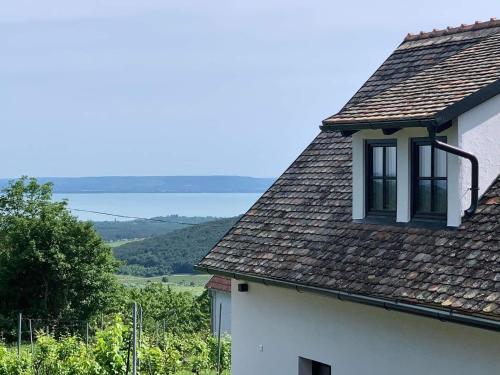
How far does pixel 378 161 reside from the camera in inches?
Answer: 499

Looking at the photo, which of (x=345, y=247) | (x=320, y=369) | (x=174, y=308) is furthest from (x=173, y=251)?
(x=345, y=247)

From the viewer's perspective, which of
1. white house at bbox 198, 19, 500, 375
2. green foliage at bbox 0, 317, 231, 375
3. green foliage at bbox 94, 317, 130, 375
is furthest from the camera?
green foliage at bbox 0, 317, 231, 375

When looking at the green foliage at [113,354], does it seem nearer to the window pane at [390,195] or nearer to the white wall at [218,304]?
the window pane at [390,195]

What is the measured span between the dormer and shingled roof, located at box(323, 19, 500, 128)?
0.06 feet

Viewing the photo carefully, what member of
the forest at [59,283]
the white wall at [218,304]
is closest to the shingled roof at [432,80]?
the forest at [59,283]

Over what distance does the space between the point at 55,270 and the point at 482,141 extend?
1323 inches

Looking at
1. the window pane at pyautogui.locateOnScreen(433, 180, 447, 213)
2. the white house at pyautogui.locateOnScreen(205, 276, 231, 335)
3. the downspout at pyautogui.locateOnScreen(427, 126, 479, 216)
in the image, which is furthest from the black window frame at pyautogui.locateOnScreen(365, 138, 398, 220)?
the white house at pyautogui.locateOnScreen(205, 276, 231, 335)

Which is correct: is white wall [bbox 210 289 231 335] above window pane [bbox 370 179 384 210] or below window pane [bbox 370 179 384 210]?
below

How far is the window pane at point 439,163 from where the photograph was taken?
11398 millimetres

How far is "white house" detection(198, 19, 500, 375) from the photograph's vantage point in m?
10.4

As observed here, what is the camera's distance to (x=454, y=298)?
9852mm

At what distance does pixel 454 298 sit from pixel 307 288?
272 cm

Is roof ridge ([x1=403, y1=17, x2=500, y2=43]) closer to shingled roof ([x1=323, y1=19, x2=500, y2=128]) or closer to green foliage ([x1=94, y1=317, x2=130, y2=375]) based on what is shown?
shingled roof ([x1=323, y1=19, x2=500, y2=128])

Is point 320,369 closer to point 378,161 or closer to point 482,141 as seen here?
point 378,161
